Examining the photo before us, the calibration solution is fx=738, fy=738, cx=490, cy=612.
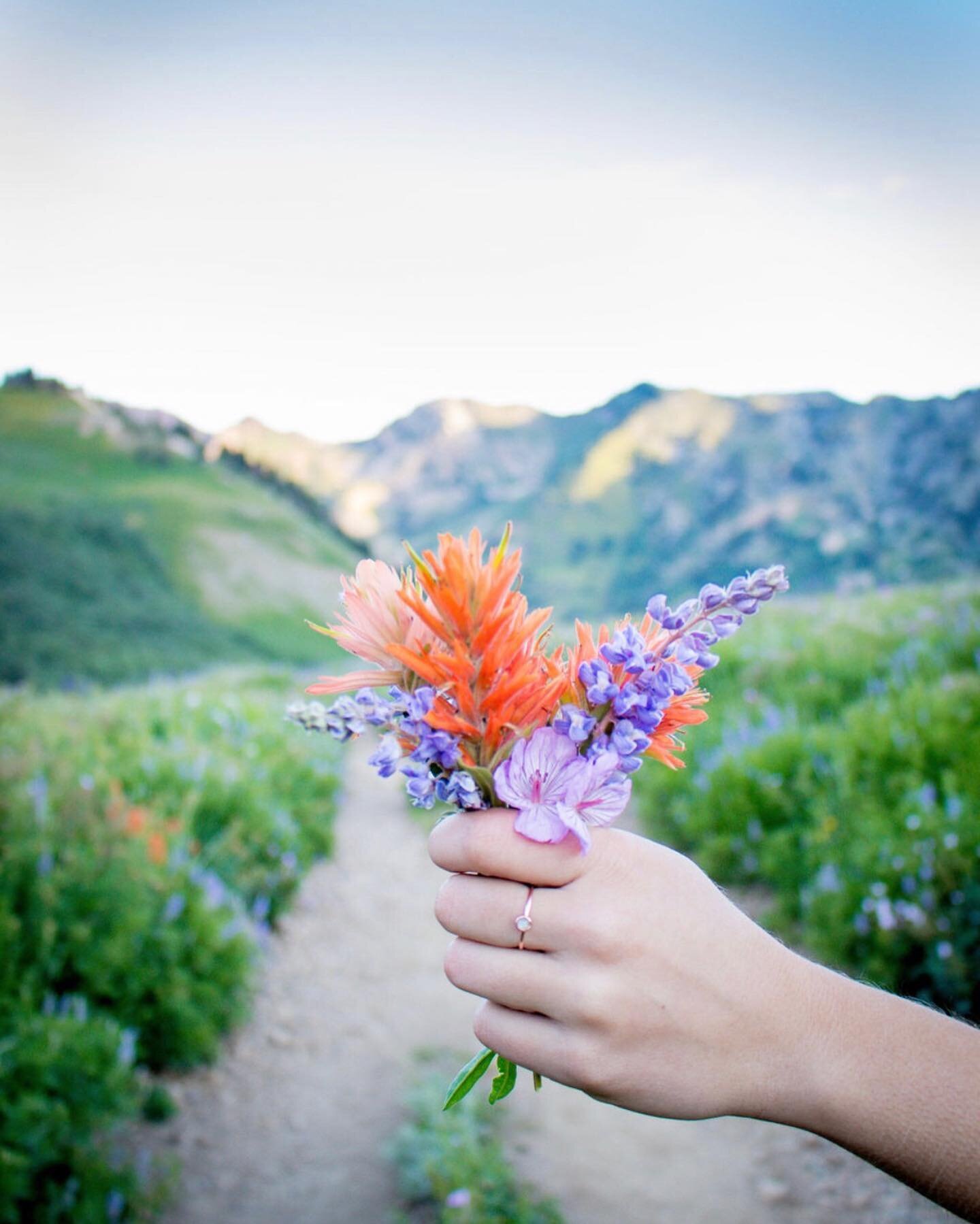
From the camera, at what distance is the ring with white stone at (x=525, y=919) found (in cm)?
123

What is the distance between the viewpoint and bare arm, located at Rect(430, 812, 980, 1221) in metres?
1.23

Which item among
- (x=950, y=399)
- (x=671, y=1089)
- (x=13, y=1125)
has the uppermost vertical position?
(x=950, y=399)

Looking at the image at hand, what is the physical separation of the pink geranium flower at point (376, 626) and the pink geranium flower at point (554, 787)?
0.24m

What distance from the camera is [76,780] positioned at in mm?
4996

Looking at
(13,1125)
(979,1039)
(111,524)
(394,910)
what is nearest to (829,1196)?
(979,1039)

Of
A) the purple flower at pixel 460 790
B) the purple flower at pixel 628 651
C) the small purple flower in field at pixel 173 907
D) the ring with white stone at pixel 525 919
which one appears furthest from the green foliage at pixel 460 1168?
the purple flower at pixel 628 651

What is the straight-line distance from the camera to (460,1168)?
3.49 meters

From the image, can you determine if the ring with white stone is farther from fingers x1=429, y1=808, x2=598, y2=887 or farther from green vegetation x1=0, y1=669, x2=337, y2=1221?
green vegetation x1=0, y1=669, x2=337, y2=1221

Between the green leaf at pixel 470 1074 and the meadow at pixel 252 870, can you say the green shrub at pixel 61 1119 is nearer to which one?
the meadow at pixel 252 870

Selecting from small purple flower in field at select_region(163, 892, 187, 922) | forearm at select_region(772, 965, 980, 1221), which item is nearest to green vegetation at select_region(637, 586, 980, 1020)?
forearm at select_region(772, 965, 980, 1221)

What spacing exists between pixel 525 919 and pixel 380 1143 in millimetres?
3792

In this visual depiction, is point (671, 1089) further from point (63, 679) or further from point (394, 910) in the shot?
point (63, 679)

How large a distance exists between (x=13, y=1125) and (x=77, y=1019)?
0.54 meters

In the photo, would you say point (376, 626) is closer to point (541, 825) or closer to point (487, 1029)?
point (541, 825)
